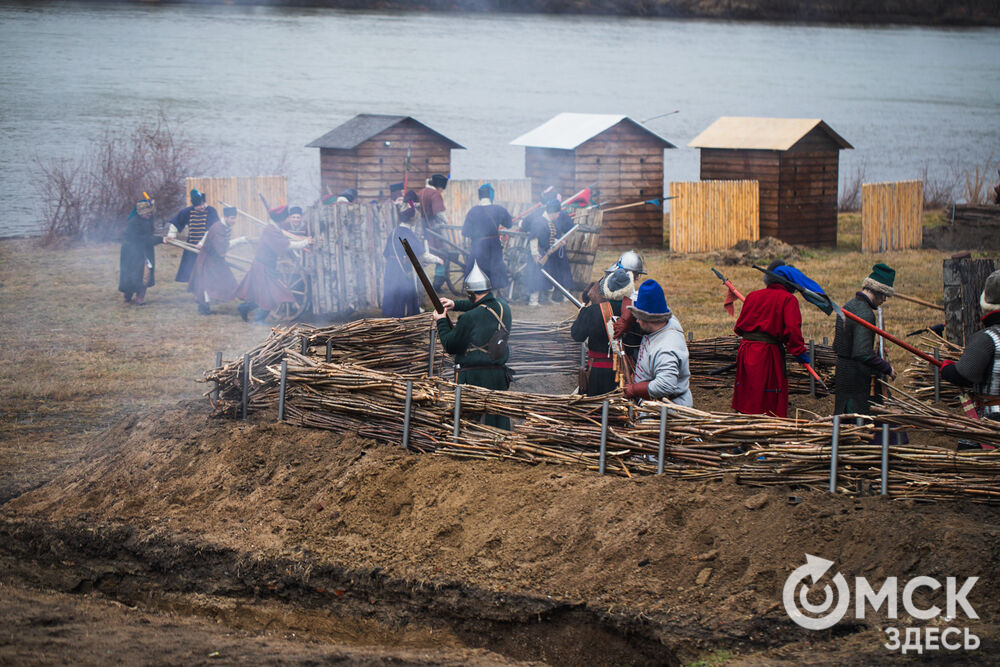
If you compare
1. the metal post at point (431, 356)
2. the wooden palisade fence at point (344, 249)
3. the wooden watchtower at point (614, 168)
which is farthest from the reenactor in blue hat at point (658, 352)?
the wooden watchtower at point (614, 168)

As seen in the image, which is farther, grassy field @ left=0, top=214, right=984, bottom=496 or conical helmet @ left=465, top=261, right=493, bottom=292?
grassy field @ left=0, top=214, right=984, bottom=496

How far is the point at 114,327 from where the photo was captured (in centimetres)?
1315

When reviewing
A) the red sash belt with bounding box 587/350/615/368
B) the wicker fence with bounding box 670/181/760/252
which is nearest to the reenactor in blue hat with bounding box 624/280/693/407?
the red sash belt with bounding box 587/350/615/368

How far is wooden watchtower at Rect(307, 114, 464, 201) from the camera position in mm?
19469

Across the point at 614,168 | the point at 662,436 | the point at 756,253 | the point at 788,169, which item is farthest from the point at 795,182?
the point at 662,436

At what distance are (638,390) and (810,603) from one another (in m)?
1.79

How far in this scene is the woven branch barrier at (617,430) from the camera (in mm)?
5680

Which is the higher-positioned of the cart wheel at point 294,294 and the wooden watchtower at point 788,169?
the wooden watchtower at point 788,169

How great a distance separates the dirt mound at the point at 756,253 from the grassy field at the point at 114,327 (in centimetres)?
24

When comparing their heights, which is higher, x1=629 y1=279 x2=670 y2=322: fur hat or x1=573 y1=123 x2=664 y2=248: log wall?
x1=573 y1=123 x2=664 y2=248: log wall

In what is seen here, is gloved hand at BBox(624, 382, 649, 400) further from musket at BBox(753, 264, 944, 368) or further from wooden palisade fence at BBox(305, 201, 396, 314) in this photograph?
wooden palisade fence at BBox(305, 201, 396, 314)

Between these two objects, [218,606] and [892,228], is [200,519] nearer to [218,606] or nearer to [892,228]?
[218,606]

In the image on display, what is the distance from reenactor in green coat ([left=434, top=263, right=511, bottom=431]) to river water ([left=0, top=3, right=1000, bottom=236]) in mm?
3998

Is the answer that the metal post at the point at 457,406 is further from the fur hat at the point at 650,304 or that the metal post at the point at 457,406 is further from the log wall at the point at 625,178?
the log wall at the point at 625,178
